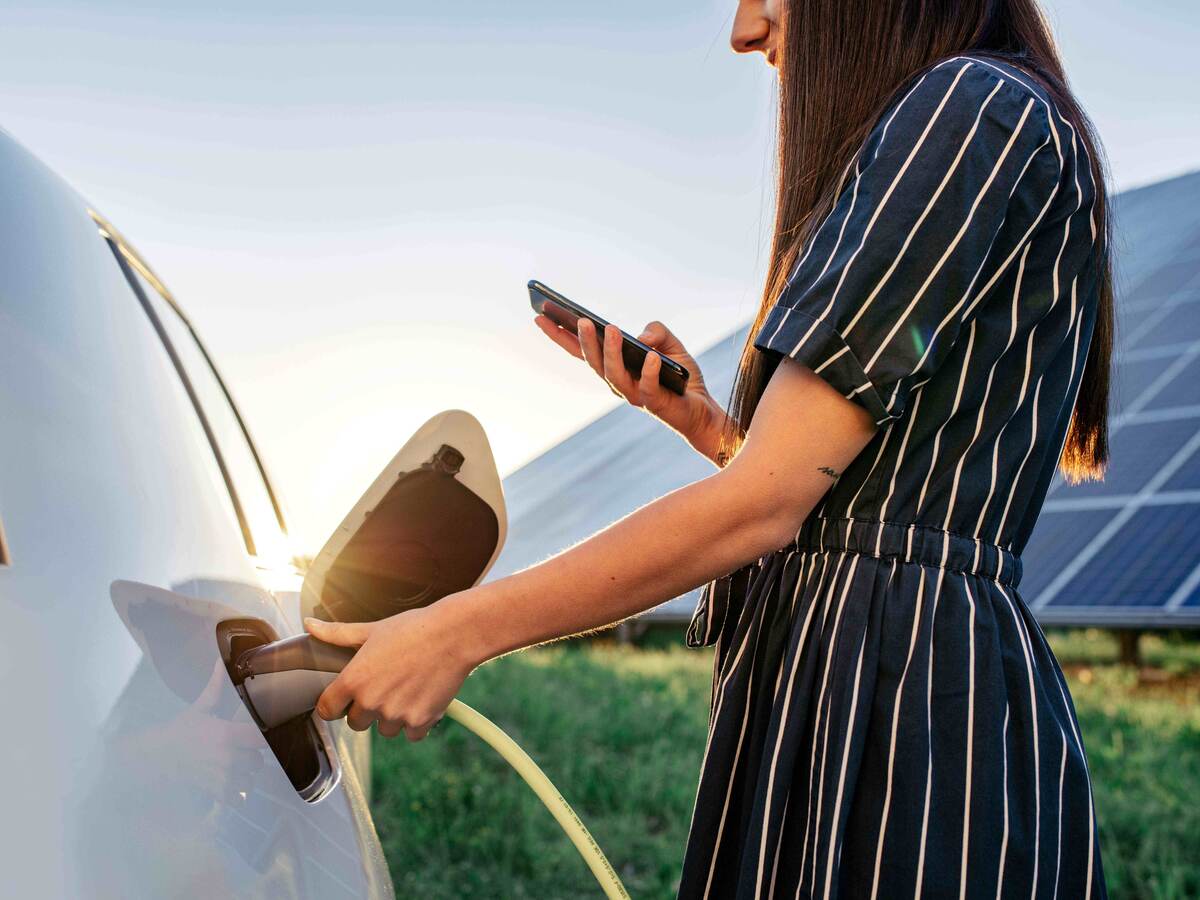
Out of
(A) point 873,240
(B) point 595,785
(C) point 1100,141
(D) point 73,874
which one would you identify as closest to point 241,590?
(D) point 73,874

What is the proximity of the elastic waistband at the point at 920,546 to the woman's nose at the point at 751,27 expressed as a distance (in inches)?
22.6

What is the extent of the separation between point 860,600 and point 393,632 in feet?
1.35

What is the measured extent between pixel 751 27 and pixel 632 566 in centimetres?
66

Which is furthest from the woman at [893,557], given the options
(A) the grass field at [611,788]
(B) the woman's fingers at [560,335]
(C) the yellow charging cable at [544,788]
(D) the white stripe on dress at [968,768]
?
(A) the grass field at [611,788]

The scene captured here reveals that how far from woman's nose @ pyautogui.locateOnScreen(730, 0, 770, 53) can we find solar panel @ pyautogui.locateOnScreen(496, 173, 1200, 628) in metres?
2.36

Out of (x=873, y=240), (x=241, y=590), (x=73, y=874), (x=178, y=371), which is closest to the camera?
(x=73, y=874)

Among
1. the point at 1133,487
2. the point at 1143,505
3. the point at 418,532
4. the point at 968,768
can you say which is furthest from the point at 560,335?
the point at 1133,487

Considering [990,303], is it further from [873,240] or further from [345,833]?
[345,833]

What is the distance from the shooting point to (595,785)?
15.0 feet

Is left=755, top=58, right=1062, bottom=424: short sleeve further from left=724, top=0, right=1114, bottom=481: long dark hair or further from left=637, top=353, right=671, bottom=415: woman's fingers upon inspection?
left=637, top=353, right=671, bottom=415: woman's fingers

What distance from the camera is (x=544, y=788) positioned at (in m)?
1.23

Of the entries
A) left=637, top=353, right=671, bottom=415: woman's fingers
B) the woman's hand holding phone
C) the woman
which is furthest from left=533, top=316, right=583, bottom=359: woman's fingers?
the woman

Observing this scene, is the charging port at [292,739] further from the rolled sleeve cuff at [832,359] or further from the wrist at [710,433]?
the wrist at [710,433]

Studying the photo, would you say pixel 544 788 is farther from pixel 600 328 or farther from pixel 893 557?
pixel 600 328
